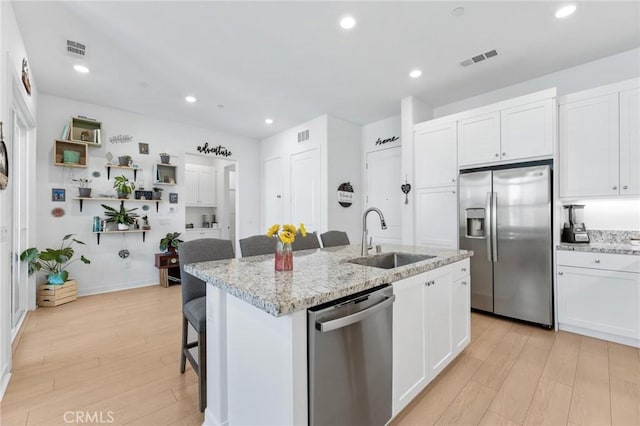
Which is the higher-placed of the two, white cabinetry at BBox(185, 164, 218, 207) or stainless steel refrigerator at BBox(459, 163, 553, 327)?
white cabinetry at BBox(185, 164, 218, 207)

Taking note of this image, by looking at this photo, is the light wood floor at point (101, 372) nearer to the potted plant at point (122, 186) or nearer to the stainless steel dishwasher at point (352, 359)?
the stainless steel dishwasher at point (352, 359)

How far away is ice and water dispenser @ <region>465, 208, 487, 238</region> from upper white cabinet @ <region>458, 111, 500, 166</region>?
0.59m

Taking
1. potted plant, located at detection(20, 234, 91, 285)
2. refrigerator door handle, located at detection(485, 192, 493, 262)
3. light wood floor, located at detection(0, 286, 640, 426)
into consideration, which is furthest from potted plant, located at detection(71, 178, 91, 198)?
refrigerator door handle, located at detection(485, 192, 493, 262)

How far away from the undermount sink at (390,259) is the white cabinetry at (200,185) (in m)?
5.24

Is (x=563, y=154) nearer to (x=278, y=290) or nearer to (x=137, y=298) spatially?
(x=278, y=290)

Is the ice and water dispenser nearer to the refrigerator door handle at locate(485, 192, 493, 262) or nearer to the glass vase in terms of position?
the refrigerator door handle at locate(485, 192, 493, 262)

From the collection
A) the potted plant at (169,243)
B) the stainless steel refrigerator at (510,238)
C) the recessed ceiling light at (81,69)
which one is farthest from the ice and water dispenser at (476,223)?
the recessed ceiling light at (81,69)

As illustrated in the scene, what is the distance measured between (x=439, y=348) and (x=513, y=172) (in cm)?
219

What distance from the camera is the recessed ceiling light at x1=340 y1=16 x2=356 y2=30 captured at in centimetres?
239

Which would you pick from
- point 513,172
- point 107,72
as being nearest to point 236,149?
point 107,72

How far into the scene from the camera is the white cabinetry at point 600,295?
2492 mm

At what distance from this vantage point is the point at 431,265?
6.06 ft

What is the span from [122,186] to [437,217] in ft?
15.5

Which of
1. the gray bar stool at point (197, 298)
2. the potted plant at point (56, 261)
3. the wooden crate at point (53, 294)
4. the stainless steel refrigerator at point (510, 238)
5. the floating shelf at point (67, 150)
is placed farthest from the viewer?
the floating shelf at point (67, 150)
